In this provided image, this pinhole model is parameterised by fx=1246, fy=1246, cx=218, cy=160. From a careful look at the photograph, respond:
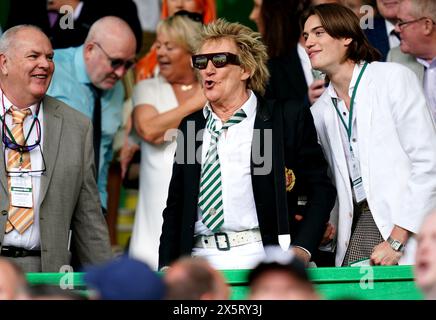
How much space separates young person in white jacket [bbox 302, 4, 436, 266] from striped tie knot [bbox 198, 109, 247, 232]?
1.85 feet

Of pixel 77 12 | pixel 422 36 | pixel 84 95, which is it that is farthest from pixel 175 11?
pixel 422 36

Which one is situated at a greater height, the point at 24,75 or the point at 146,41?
the point at 146,41

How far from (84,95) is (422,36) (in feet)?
6.92

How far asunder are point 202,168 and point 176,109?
4.82ft

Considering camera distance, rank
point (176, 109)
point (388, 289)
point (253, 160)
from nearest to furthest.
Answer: point (388, 289) < point (253, 160) < point (176, 109)

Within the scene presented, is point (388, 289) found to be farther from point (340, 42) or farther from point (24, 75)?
point (24, 75)

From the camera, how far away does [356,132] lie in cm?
658

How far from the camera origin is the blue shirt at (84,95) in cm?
770

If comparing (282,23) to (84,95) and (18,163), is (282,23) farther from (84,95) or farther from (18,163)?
(18,163)

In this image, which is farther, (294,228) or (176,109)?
(176,109)

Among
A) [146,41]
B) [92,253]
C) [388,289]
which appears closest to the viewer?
[388,289]

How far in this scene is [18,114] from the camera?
6633mm

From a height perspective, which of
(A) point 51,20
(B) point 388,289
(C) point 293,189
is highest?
(A) point 51,20

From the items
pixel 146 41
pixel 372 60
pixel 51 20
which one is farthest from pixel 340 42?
pixel 146 41
